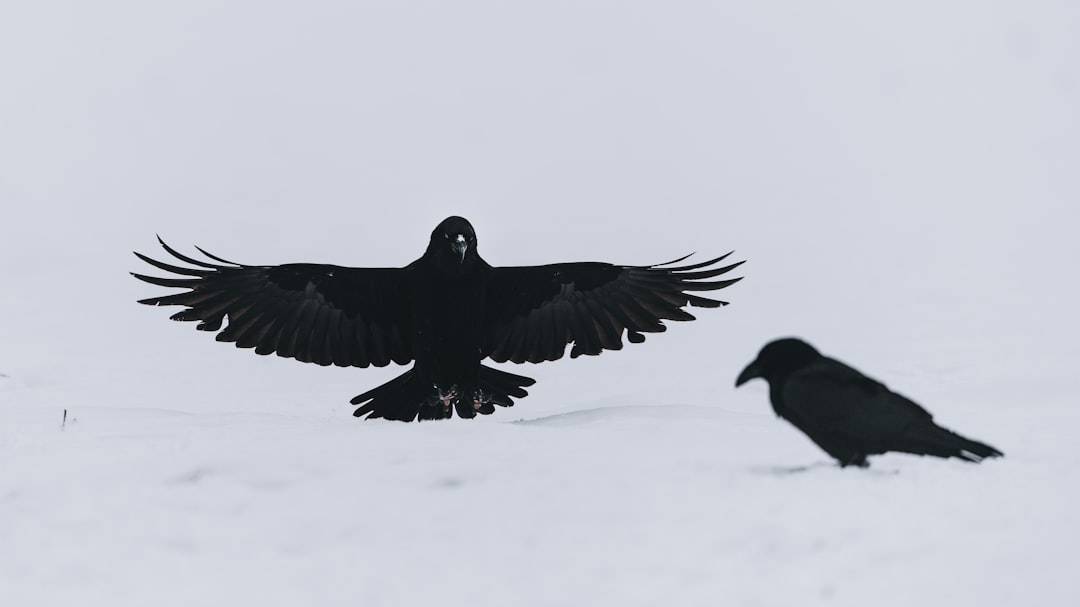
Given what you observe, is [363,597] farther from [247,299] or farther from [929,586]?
[247,299]

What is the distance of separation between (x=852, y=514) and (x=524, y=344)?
3.45 meters

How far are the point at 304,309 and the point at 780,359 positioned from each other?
3.69 m

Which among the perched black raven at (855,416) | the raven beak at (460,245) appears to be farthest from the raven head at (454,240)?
the perched black raven at (855,416)

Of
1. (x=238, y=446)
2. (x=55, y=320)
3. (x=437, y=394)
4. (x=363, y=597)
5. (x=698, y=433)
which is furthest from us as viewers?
(x=55, y=320)

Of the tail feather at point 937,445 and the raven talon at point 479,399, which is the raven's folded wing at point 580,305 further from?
the tail feather at point 937,445

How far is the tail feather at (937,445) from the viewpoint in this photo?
200 inches

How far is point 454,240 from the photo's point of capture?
7.48m

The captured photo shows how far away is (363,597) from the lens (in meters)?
4.49

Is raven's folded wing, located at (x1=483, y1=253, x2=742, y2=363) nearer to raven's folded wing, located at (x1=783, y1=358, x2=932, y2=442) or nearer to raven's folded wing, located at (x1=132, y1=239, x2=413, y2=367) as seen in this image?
raven's folded wing, located at (x1=132, y1=239, x2=413, y2=367)

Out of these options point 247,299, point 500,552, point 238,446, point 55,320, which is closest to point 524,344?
point 247,299

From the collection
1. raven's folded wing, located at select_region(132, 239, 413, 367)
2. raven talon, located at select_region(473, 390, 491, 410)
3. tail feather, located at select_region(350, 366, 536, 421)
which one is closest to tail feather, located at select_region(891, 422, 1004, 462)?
tail feather, located at select_region(350, 366, 536, 421)

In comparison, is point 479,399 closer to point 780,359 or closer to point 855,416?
point 780,359

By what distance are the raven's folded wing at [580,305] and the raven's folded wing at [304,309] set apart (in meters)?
0.60

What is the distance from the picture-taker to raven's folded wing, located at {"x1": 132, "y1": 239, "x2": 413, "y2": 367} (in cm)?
796
